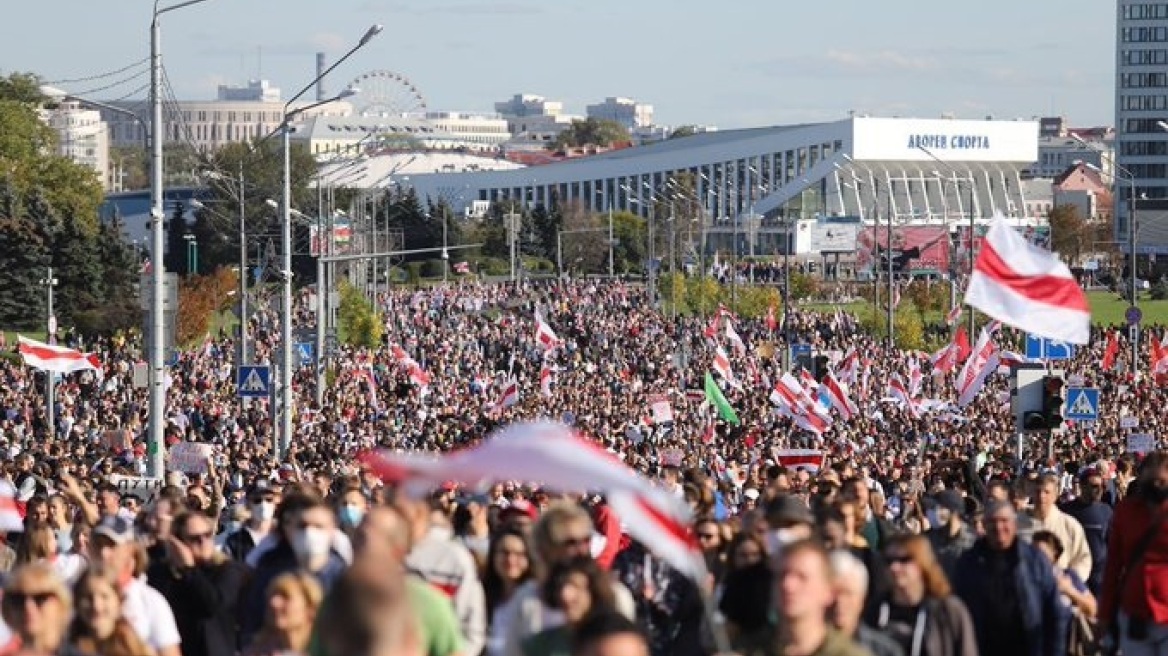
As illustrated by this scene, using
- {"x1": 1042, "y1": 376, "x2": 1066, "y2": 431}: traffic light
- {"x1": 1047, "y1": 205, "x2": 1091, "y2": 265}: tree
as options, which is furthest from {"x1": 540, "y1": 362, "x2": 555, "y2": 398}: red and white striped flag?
{"x1": 1047, "y1": 205, "x2": 1091, "y2": 265}: tree

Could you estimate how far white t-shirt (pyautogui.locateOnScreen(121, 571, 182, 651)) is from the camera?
30.0ft

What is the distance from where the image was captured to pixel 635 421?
136 ft

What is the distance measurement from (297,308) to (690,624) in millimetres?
72818

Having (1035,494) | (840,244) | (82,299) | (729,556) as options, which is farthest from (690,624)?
(840,244)

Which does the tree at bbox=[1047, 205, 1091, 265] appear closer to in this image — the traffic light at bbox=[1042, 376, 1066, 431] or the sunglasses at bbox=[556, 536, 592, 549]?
the traffic light at bbox=[1042, 376, 1066, 431]

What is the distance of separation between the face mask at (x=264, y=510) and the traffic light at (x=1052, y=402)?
8996 mm

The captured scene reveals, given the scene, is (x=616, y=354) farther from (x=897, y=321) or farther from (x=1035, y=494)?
(x=1035, y=494)

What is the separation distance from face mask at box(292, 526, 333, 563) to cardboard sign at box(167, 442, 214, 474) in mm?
17022

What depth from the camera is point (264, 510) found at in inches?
527

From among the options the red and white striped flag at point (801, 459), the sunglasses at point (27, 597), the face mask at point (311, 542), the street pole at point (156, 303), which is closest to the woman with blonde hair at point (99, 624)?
the sunglasses at point (27, 597)

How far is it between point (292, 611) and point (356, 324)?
212ft

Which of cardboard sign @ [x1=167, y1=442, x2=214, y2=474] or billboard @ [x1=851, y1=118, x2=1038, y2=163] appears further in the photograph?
billboard @ [x1=851, y1=118, x2=1038, y2=163]

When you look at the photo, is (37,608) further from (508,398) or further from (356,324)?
(356,324)

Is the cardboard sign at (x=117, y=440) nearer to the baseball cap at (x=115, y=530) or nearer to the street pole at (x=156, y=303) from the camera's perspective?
the street pole at (x=156, y=303)
